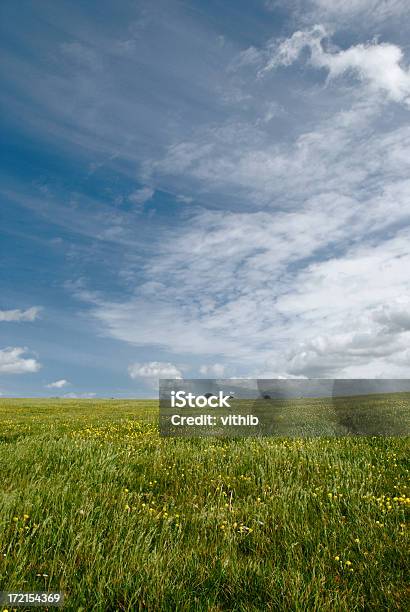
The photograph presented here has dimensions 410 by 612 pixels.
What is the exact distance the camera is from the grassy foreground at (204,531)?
12.3 ft

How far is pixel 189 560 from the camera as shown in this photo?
4215 mm

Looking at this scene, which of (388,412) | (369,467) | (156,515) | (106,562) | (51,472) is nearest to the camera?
(106,562)

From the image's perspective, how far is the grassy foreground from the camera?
375cm

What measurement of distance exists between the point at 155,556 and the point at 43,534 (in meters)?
1.24

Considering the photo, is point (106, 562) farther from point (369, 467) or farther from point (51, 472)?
point (369, 467)

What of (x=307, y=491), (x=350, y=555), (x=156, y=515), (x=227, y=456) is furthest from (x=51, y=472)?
(x=350, y=555)

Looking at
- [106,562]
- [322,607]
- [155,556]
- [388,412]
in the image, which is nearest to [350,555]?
[322,607]

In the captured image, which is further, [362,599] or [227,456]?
[227,456]

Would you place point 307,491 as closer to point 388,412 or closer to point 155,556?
point 155,556

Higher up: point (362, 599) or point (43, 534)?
point (43, 534)

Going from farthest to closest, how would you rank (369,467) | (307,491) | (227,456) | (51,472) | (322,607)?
(227,456)
(369,467)
(51,472)
(307,491)
(322,607)

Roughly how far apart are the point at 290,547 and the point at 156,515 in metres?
1.68

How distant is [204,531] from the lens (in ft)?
16.5

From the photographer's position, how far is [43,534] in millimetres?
4523
